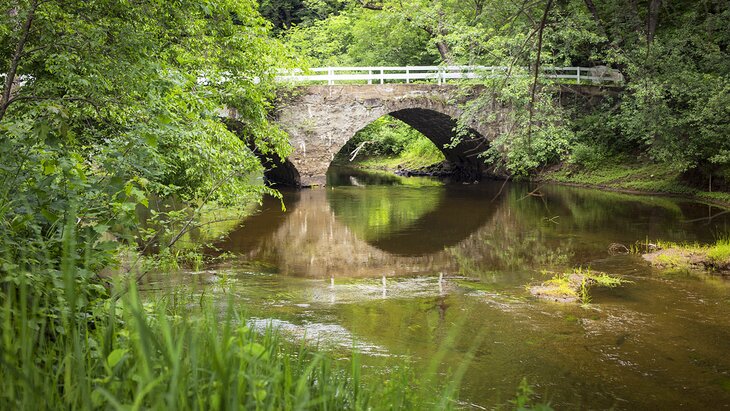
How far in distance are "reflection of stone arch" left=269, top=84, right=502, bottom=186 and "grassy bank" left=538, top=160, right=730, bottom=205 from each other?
3488 millimetres

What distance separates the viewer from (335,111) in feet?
72.7

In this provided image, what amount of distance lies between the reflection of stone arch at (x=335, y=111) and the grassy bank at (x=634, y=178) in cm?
349

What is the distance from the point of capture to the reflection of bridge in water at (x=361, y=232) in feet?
34.0

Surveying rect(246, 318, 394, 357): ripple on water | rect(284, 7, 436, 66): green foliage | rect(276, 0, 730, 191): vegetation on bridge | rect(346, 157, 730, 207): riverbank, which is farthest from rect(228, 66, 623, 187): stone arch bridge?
rect(246, 318, 394, 357): ripple on water

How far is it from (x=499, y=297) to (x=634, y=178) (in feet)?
45.8

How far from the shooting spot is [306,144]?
2212 centimetres

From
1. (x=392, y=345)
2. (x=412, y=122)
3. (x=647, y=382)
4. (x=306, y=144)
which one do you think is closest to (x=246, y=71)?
(x=392, y=345)

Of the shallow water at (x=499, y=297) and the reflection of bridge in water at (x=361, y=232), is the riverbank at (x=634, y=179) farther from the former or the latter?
the reflection of bridge in water at (x=361, y=232)

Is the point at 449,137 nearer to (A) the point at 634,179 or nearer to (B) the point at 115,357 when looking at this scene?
(A) the point at 634,179

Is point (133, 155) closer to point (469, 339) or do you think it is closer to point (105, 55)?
point (105, 55)

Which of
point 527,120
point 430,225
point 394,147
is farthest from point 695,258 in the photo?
point 394,147

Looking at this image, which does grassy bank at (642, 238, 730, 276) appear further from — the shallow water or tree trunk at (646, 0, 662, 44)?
tree trunk at (646, 0, 662, 44)

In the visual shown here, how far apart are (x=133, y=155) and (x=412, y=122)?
2244 cm

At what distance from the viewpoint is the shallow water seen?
5371 mm
